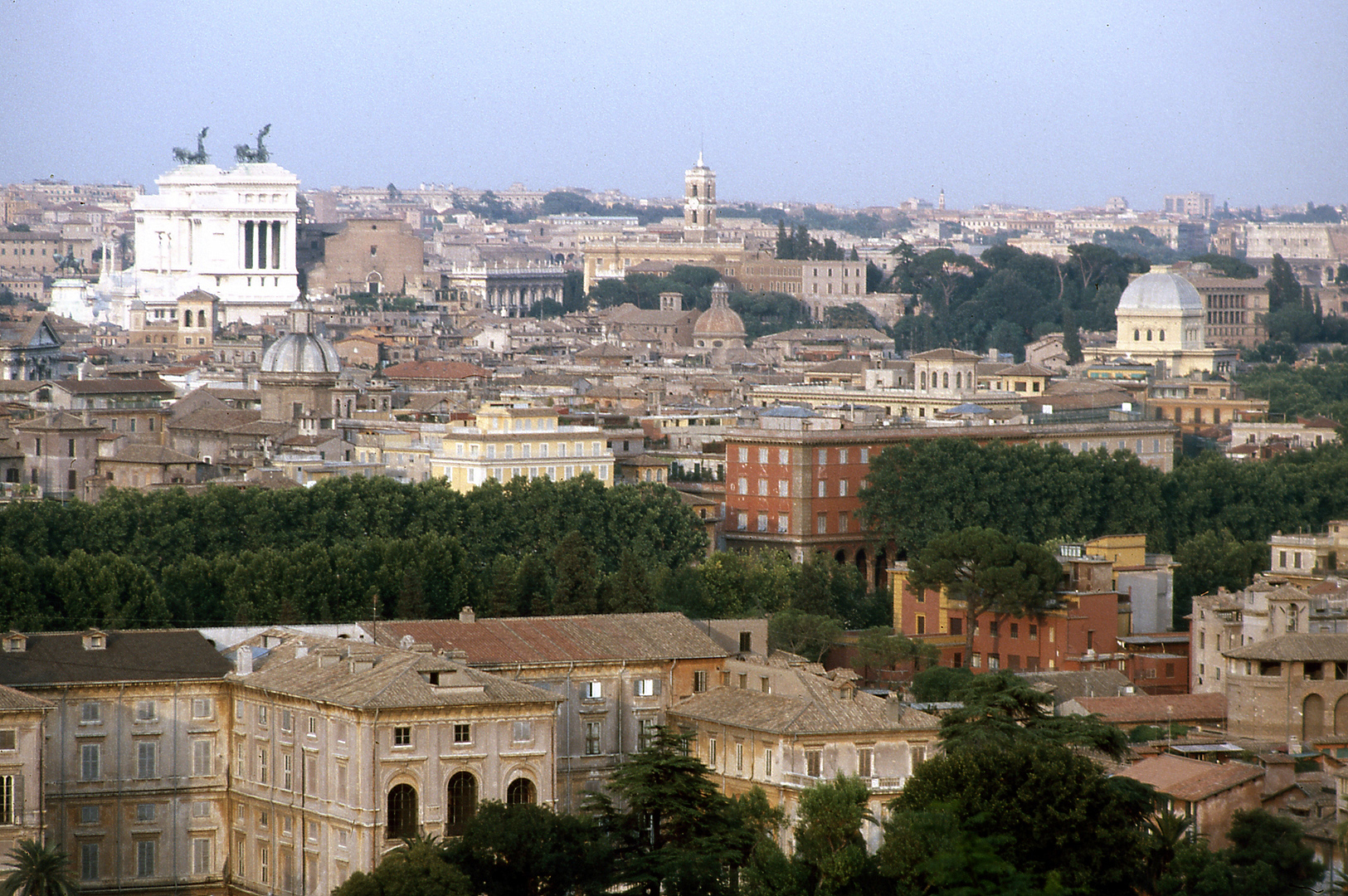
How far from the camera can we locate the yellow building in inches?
2803

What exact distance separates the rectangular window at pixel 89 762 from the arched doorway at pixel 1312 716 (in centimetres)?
1822

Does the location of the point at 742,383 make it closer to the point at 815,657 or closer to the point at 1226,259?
the point at 815,657

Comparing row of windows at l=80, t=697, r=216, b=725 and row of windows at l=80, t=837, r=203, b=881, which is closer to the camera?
row of windows at l=80, t=837, r=203, b=881

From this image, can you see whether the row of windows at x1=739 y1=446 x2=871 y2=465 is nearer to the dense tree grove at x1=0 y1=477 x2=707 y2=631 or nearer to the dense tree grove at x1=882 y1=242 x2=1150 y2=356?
the dense tree grove at x1=0 y1=477 x2=707 y2=631

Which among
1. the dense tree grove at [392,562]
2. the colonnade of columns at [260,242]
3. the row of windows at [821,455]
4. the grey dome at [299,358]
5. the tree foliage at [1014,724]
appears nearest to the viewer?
the tree foliage at [1014,724]

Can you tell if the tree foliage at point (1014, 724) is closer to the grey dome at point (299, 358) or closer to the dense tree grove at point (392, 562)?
the dense tree grove at point (392, 562)

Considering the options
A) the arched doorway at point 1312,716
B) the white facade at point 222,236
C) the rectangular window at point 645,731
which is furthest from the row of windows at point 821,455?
the white facade at point 222,236

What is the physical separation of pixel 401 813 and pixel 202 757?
4.31 m

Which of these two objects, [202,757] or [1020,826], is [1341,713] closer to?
[1020,826]

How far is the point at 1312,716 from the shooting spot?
48000 mm

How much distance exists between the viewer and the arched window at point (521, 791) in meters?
40.2

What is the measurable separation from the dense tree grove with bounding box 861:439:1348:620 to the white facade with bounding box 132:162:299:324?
7179 cm

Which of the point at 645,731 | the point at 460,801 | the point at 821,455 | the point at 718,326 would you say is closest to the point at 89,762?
the point at 460,801

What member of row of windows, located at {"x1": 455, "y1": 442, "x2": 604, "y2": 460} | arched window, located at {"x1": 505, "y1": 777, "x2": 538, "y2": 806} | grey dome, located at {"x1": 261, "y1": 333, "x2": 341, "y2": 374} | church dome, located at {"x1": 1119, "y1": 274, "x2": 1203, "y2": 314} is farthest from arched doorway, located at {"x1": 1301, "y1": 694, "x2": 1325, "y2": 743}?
church dome, located at {"x1": 1119, "y1": 274, "x2": 1203, "y2": 314}
